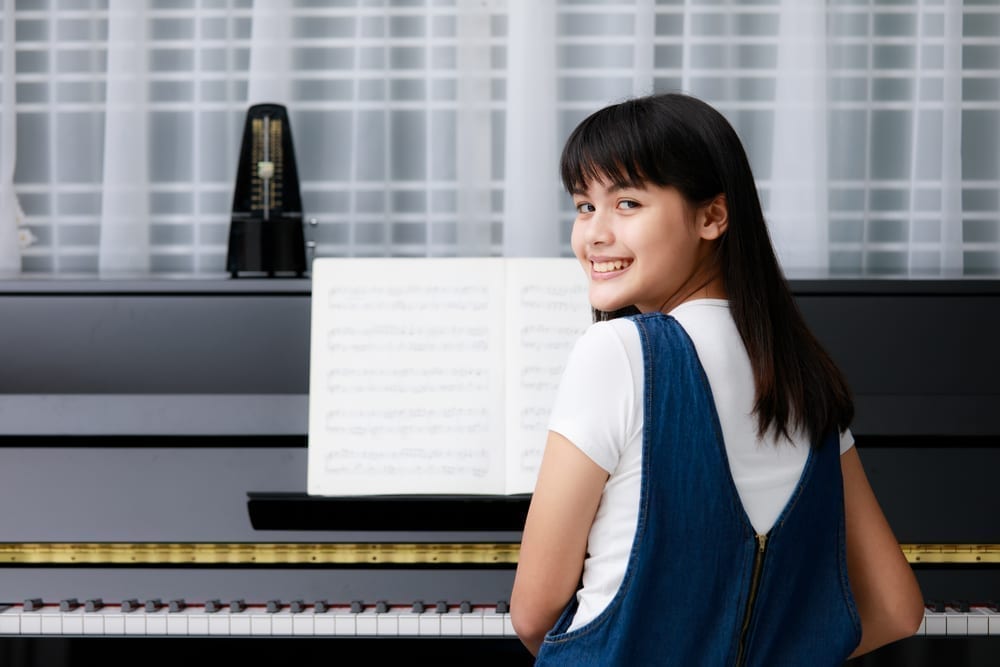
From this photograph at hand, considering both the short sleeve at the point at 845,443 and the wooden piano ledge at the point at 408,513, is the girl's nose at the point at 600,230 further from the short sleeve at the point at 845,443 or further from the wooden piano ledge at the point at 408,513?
the wooden piano ledge at the point at 408,513

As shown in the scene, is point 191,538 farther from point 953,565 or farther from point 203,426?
point 953,565

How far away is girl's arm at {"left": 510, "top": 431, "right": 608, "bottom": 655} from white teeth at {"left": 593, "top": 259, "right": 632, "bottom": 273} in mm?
201

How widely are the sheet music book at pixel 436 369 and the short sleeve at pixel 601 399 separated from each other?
64 cm

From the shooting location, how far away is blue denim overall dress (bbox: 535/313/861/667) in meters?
0.76

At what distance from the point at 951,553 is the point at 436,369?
0.87 metres

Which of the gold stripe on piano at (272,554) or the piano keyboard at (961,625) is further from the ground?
the gold stripe on piano at (272,554)

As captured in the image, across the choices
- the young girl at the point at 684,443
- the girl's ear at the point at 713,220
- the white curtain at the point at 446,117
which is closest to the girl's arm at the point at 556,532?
the young girl at the point at 684,443

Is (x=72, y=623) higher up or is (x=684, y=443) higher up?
(x=684, y=443)

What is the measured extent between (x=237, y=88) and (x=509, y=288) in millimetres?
1030

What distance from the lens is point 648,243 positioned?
0.86 meters

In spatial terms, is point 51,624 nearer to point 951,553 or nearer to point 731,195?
point 731,195

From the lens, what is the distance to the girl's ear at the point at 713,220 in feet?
2.81

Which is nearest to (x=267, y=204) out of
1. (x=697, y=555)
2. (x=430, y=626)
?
(x=430, y=626)

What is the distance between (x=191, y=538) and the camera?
1.43 metres
